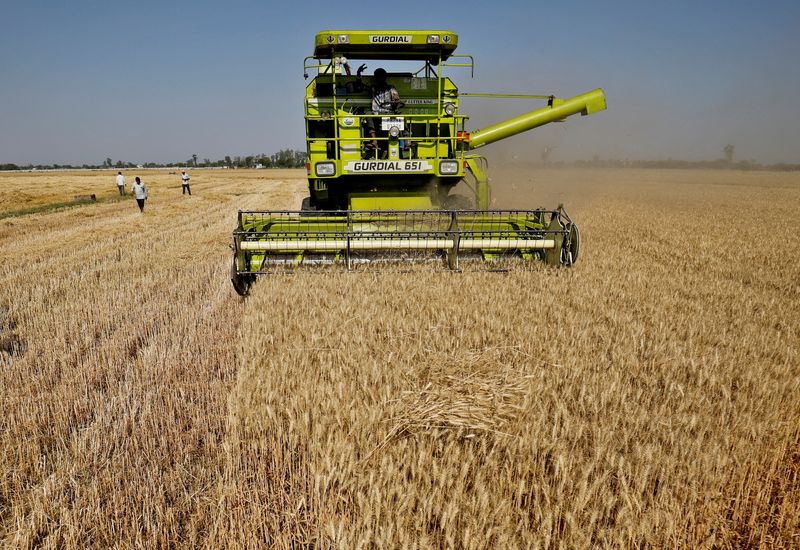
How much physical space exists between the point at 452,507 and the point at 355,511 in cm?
39

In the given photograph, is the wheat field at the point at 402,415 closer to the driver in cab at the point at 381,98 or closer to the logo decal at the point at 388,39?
the driver in cab at the point at 381,98

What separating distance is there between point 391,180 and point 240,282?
2881 mm

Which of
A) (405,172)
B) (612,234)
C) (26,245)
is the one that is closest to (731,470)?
(405,172)

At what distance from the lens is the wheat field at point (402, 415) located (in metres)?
1.92

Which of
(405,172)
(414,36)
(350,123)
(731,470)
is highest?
(414,36)

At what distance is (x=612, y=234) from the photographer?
34.6 feet

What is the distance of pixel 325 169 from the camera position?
678 cm

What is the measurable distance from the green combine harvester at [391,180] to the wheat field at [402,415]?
43cm

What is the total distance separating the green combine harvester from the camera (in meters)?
5.81

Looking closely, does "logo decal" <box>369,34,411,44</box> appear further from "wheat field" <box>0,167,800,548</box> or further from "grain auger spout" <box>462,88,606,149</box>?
"wheat field" <box>0,167,800,548</box>

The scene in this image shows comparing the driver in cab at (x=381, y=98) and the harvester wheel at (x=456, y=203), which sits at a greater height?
the driver in cab at (x=381, y=98)

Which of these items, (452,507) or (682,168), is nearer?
(452,507)

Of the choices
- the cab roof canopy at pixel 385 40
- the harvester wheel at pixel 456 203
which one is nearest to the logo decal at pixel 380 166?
the harvester wheel at pixel 456 203

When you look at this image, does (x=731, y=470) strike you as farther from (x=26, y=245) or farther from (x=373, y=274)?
(x=26, y=245)
